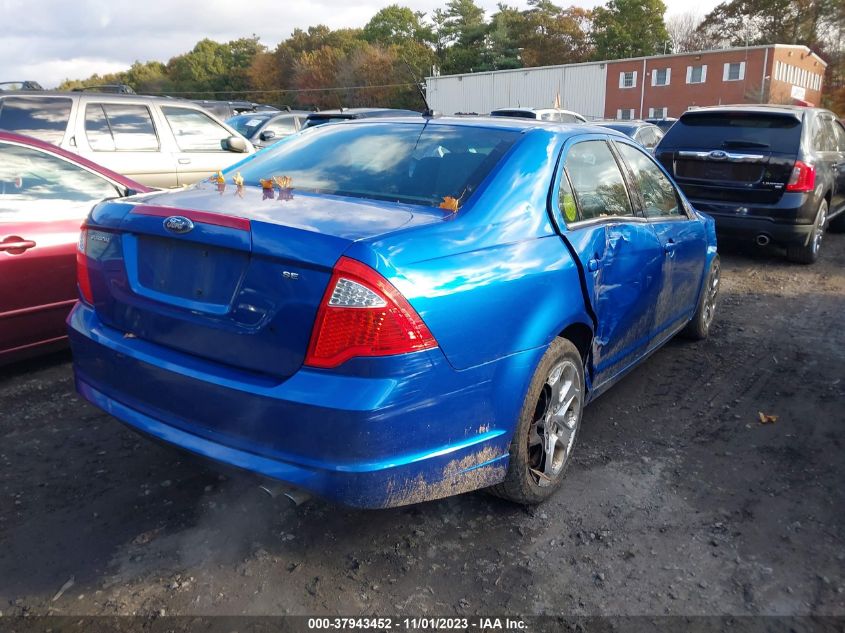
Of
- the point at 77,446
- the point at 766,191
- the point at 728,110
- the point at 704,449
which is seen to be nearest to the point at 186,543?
the point at 77,446

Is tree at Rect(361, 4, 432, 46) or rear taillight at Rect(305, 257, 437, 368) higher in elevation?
tree at Rect(361, 4, 432, 46)

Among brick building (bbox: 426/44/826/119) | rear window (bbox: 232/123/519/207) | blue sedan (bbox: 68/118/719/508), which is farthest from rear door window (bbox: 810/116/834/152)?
brick building (bbox: 426/44/826/119)

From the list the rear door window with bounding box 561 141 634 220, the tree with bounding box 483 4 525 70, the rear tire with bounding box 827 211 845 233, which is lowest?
the rear tire with bounding box 827 211 845 233

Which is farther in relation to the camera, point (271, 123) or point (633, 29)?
point (633, 29)

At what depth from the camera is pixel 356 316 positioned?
2193 millimetres

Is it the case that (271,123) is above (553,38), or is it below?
below

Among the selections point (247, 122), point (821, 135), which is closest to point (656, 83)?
point (247, 122)

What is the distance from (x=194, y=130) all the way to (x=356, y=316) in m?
7.21

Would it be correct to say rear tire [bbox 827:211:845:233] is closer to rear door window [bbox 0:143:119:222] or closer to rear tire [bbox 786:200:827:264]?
rear tire [bbox 786:200:827:264]

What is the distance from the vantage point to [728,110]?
8070 mm

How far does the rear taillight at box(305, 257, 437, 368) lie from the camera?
220 centimetres

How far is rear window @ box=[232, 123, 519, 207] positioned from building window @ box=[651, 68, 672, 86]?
2074 inches

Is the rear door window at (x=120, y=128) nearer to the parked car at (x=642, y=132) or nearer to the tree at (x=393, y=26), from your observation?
the parked car at (x=642, y=132)

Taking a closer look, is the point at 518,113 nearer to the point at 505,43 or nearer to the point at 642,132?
the point at 642,132
